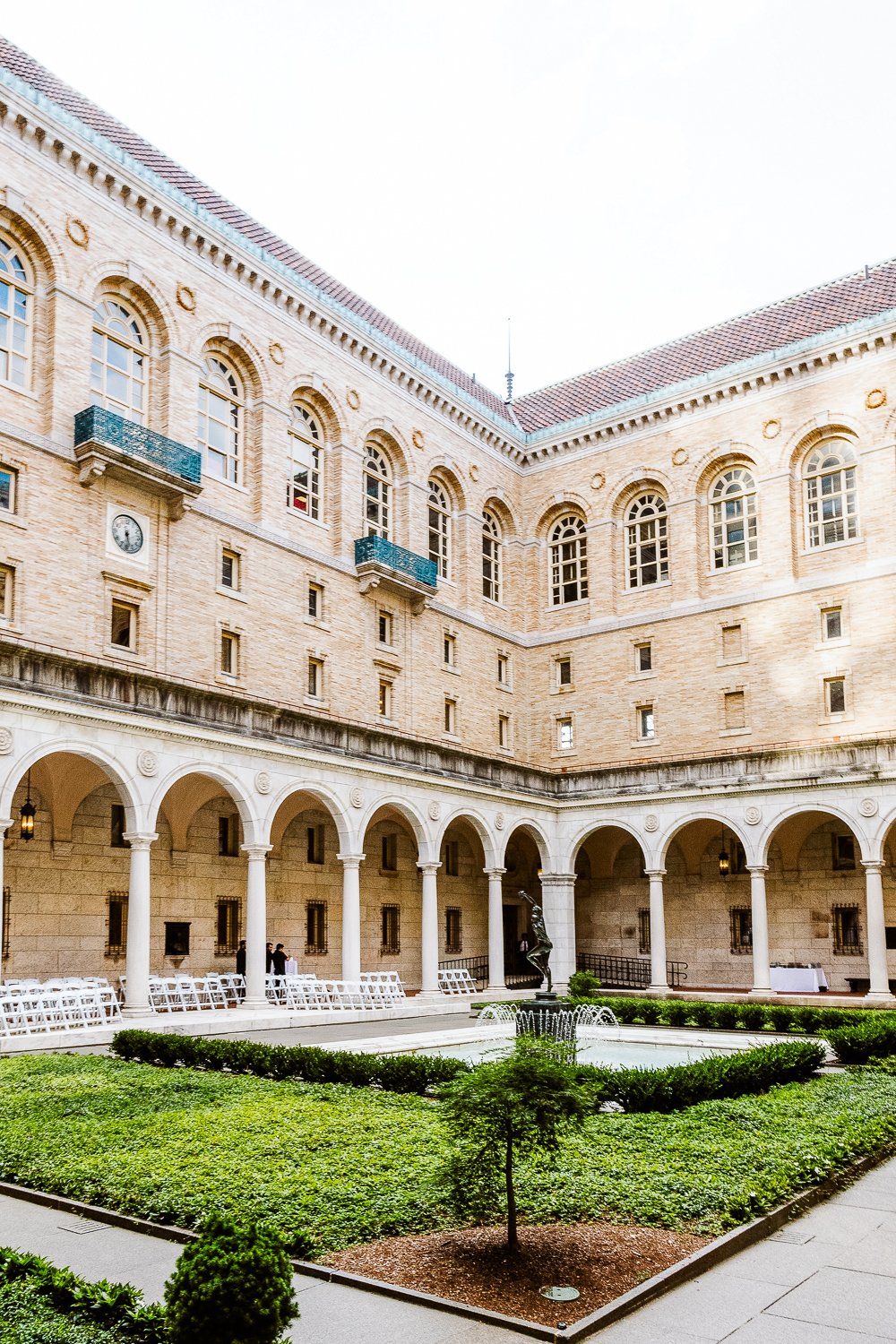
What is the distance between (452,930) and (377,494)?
48.2ft

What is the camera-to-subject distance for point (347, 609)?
35.0 meters

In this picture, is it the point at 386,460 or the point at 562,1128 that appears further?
the point at 386,460

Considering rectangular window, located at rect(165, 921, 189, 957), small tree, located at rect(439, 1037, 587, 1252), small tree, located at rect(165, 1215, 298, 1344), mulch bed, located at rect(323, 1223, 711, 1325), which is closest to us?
small tree, located at rect(165, 1215, 298, 1344)

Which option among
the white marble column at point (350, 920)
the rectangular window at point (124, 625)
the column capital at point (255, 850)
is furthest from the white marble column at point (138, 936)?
the rectangular window at point (124, 625)

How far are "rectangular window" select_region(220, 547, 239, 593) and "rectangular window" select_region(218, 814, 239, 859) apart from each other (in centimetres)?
614

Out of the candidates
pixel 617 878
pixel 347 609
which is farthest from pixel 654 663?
pixel 347 609

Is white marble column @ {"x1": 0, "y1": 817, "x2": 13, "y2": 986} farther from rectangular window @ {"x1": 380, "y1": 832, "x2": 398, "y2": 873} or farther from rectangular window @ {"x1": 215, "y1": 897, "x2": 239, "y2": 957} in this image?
rectangular window @ {"x1": 380, "y1": 832, "x2": 398, "y2": 873}

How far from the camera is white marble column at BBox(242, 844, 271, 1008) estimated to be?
24438 millimetres

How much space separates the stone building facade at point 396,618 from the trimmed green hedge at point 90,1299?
14.4 metres

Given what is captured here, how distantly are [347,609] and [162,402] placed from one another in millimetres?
8506

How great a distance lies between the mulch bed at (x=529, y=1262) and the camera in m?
6.60

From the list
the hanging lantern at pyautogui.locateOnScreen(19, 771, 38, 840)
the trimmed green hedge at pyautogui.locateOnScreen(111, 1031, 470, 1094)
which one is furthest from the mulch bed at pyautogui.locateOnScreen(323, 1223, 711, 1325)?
the hanging lantern at pyautogui.locateOnScreen(19, 771, 38, 840)

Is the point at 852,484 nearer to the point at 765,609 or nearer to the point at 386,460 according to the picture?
the point at 765,609

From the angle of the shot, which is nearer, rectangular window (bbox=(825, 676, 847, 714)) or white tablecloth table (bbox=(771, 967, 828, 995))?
white tablecloth table (bbox=(771, 967, 828, 995))
